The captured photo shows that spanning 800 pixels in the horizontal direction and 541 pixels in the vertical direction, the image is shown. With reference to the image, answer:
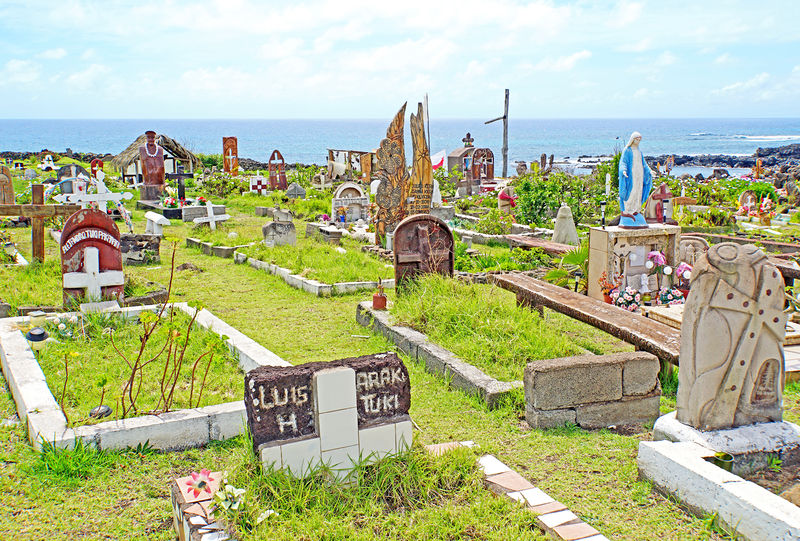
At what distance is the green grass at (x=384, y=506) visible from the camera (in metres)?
3.44

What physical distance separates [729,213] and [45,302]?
1491cm

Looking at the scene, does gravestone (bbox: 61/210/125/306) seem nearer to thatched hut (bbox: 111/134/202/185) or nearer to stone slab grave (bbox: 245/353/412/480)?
stone slab grave (bbox: 245/353/412/480)

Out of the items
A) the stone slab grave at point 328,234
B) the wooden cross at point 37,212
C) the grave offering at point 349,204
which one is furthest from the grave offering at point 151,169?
the wooden cross at point 37,212

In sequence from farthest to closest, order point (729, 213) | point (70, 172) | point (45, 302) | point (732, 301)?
point (70, 172)
point (729, 213)
point (45, 302)
point (732, 301)

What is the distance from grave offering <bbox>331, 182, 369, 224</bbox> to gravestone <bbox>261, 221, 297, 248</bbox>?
3.49 m

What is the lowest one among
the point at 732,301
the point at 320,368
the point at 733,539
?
the point at 733,539

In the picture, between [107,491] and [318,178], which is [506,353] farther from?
[318,178]

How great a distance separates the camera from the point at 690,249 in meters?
9.00

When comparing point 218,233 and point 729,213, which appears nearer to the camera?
point 218,233

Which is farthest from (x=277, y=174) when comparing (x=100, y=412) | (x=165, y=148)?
(x=100, y=412)

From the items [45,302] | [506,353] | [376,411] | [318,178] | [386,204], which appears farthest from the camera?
[318,178]

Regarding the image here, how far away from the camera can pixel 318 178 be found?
28.1 m

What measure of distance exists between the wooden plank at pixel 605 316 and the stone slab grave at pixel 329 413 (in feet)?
9.21

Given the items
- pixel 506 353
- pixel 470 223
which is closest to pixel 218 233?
pixel 470 223
